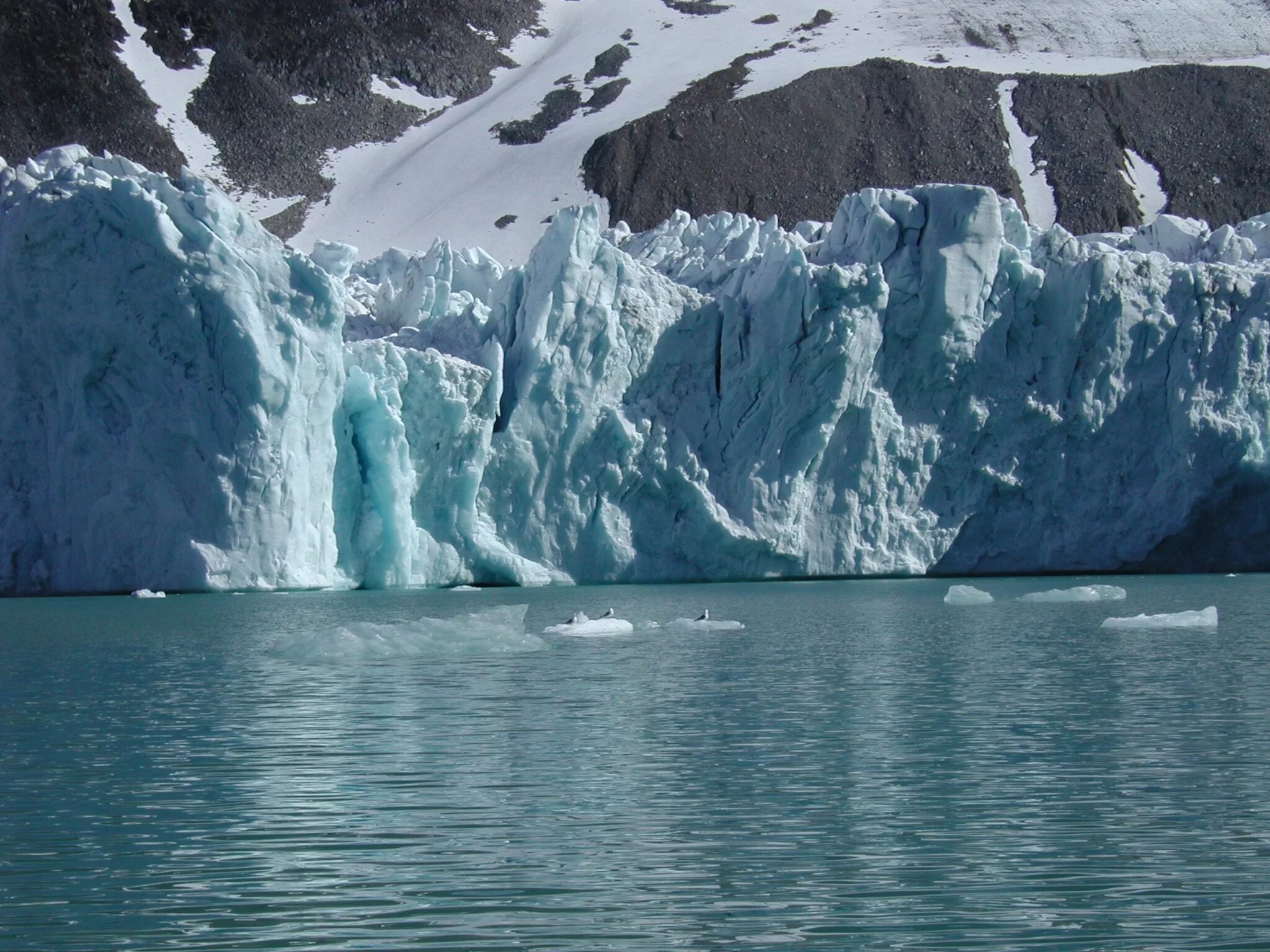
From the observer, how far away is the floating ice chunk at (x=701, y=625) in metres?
15.9

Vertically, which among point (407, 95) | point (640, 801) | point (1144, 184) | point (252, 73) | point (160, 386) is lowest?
point (640, 801)

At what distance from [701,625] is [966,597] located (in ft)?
18.7

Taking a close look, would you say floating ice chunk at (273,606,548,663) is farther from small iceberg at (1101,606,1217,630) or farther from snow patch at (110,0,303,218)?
snow patch at (110,0,303,218)

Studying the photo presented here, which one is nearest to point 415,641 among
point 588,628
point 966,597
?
point 588,628

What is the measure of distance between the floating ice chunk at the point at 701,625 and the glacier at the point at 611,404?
25.4 ft

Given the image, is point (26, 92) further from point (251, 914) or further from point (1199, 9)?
point (251, 914)

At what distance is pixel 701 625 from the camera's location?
15.9 metres

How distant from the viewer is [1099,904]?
465 cm

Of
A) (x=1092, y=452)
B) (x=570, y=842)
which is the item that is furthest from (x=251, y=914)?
(x=1092, y=452)

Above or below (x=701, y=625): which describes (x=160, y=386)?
above

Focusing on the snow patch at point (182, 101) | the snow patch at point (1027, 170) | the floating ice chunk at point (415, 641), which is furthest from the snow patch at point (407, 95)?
the floating ice chunk at point (415, 641)

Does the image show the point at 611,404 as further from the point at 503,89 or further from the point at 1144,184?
the point at 503,89

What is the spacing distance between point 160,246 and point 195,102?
41960 mm

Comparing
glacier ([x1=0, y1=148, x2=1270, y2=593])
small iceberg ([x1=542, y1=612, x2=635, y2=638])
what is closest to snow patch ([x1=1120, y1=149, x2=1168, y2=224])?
glacier ([x1=0, y1=148, x2=1270, y2=593])
